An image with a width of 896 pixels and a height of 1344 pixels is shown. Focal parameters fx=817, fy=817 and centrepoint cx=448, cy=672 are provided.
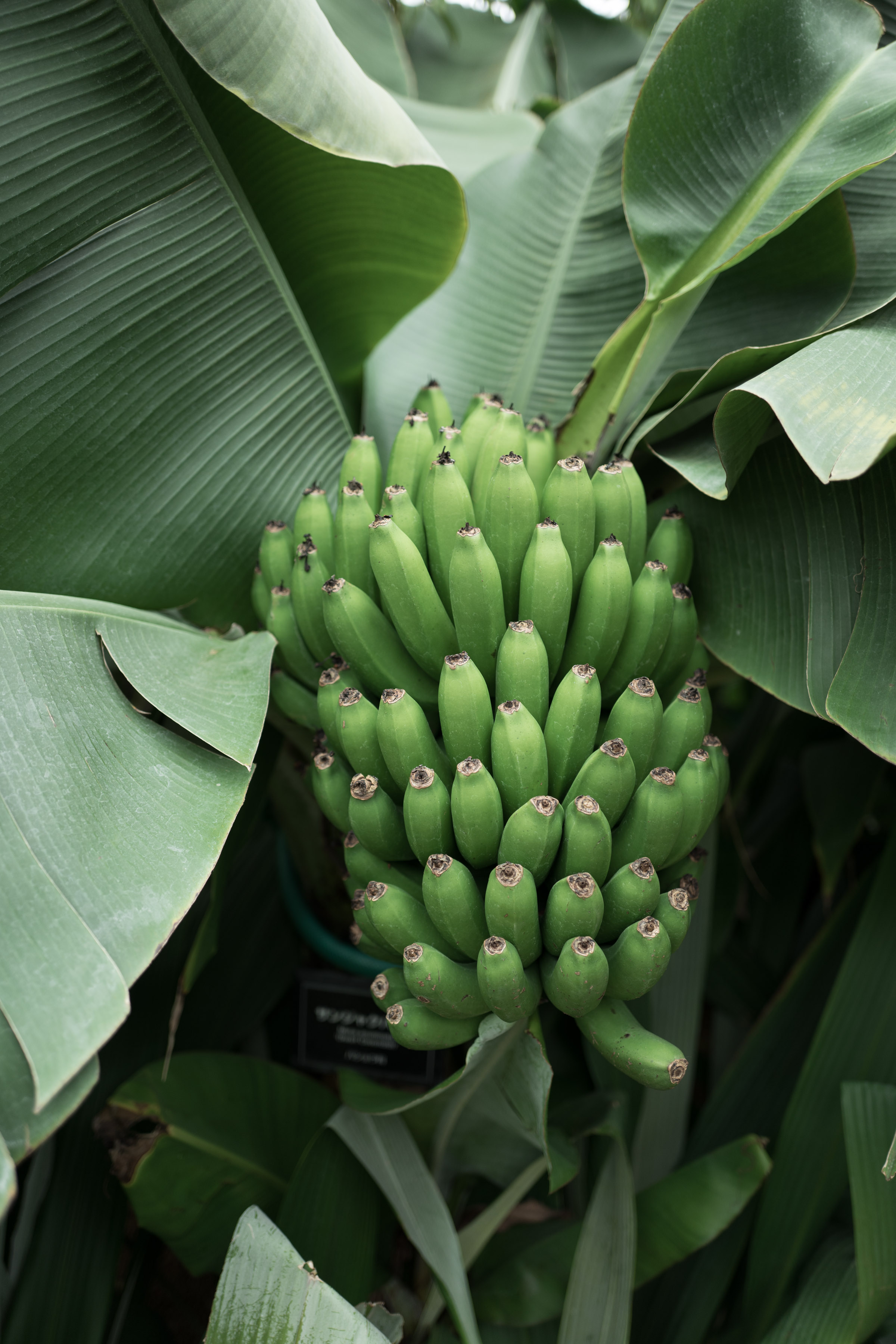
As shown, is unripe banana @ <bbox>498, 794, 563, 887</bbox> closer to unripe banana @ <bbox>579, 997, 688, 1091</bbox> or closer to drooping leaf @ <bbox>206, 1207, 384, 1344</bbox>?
unripe banana @ <bbox>579, 997, 688, 1091</bbox>

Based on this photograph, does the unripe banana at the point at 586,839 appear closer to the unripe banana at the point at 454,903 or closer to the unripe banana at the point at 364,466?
the unripe banana at the point at 454,903

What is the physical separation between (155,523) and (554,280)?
22.0 inches

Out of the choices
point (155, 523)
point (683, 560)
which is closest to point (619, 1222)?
point (683, 560)

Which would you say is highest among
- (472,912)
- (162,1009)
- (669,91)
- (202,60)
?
(669,91)

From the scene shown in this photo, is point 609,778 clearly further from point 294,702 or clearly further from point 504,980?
point 294,702

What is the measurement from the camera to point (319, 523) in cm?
74

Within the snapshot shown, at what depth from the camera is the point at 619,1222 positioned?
0.74 metres

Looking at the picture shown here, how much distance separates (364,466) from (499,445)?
0.42 feet

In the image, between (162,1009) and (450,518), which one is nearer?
(450,518)

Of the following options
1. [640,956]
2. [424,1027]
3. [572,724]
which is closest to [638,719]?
[572,724]

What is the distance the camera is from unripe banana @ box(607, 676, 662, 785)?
1.96 feet

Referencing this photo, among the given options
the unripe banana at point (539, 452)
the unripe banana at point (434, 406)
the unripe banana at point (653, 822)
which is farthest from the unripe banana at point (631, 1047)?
the unripe banana at point (434, 406)

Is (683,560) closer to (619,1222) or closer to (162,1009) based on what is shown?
(619,1222)

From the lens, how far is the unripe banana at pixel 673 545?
718mm
